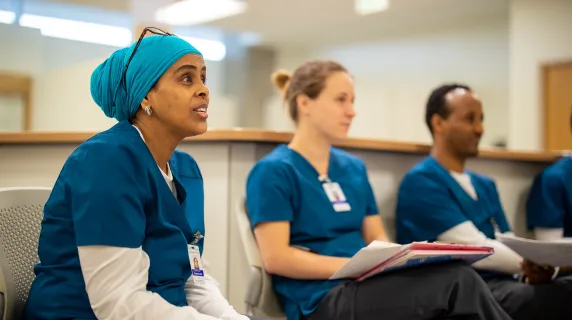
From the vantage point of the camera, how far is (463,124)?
2.50 m

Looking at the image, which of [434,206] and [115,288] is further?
[434,206]

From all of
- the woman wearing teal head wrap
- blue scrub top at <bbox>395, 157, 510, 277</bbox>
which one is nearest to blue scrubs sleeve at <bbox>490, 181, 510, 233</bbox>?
blue scrub top at <bbox>395, 157, 510, 277</bbox>

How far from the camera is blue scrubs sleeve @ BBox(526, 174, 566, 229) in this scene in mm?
2711

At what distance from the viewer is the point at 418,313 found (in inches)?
60.6

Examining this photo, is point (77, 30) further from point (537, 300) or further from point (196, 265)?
point (196, 265)

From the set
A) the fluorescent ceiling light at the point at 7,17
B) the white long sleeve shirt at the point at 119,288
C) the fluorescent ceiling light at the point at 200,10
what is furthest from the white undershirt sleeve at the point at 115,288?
the fluorescent ceiling light at the point at 7,17

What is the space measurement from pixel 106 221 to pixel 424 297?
856 mm

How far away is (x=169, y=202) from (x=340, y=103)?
989 mm

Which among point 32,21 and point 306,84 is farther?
point 32,21

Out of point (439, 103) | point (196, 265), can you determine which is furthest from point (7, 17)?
point (196, 265)

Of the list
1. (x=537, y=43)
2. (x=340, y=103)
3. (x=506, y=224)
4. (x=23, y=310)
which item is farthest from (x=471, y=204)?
(x=537, y=43)

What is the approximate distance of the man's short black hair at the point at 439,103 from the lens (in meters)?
2.56

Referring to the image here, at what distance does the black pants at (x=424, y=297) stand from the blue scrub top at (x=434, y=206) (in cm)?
65

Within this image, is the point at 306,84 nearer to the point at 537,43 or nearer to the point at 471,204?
the point at 471,204
